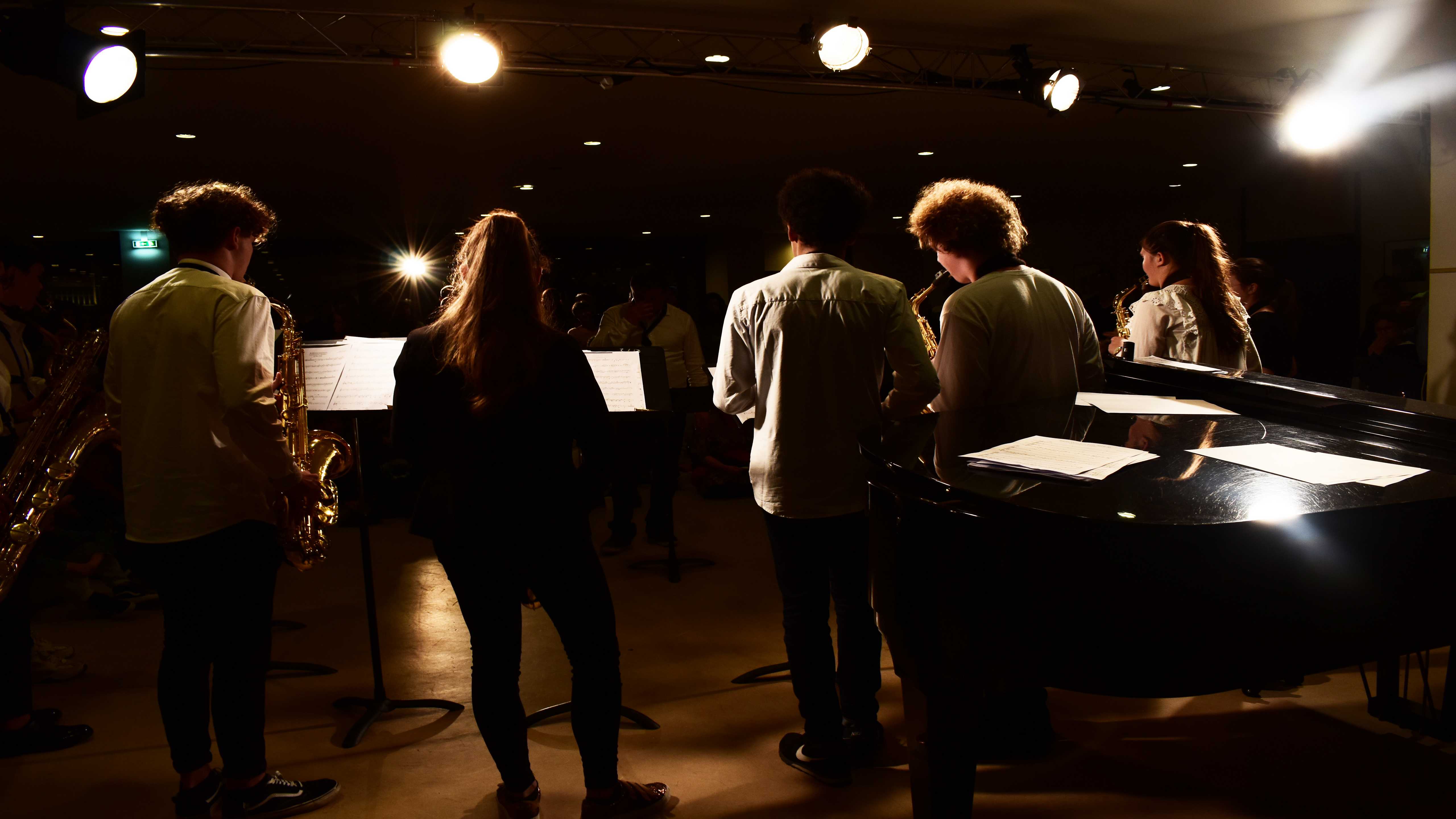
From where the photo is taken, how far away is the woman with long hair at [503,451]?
1923 mm

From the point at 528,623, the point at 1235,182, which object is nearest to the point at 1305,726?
the point at 528,623

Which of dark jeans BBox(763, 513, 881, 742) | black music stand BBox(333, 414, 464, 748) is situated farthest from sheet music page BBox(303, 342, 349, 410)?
dark jeans BBox(763, 513, 881, 742)

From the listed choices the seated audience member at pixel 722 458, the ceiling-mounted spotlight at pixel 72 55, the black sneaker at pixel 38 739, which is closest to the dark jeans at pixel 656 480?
the seated audience member at pixel 722 458

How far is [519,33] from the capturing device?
499 centimetres

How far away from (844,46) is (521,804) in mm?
3892

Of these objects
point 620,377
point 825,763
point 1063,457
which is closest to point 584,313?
point 620,377

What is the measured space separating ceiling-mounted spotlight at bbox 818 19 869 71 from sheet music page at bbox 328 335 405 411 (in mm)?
3022

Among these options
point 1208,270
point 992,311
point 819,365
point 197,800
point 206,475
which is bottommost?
point 197,800

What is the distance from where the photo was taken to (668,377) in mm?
4812

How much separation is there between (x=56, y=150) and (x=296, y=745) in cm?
690

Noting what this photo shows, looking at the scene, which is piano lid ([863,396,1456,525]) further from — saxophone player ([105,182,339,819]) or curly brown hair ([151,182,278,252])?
curly brown hair ([151,182,278,252])

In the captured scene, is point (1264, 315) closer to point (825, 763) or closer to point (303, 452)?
point (825, 763)

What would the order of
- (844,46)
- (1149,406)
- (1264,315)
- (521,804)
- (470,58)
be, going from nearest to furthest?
(521,804), (1149,406), (1264,315), (470,58), (844,46)

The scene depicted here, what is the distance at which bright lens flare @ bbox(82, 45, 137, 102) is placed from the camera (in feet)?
12.5
